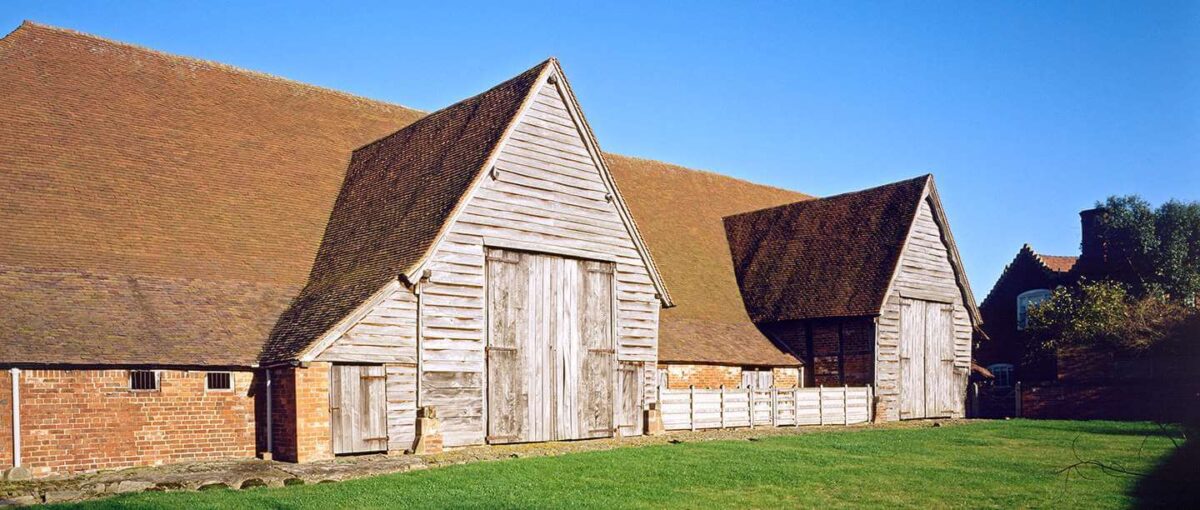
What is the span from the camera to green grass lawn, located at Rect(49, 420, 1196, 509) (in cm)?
1430

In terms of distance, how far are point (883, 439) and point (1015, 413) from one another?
1241cm

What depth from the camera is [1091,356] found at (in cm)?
3303

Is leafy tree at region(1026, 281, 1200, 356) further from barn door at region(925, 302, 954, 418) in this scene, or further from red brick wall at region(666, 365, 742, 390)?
red brick wall at region(666, 365, 742, 390)

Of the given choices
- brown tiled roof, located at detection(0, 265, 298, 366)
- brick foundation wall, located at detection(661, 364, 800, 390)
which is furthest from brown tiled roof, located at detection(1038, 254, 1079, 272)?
brown tiled roof, located at detection(0, 265, 298, 366)

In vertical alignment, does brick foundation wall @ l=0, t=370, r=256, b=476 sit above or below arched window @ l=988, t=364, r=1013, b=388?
above

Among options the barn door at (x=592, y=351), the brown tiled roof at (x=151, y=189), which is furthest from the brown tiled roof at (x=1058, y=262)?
the brown tiled roof at (x=151, y=189)

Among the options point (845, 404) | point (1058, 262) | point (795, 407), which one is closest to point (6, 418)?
point (795, 407)

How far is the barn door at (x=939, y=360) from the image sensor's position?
109 feet

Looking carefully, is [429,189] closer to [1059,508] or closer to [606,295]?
[606,295]

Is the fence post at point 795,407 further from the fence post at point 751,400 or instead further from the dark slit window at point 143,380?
the dark slit window at point 143,380

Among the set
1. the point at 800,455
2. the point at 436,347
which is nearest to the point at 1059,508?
the point at 800,455

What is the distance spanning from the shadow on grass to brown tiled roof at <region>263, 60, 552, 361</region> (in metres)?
13.4

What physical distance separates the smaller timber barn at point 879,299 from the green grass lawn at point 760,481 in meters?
9.18

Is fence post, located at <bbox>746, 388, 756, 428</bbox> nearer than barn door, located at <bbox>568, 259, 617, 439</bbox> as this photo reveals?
No
